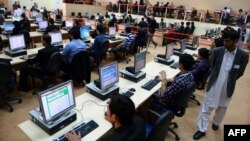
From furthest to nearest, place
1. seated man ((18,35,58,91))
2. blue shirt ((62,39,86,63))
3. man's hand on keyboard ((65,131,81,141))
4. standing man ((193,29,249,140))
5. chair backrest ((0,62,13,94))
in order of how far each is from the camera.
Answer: blue shirt ((62,39,86,63))
seated man ((18,35,58,91))
chair backrest ((0,62,13,94))
standing man ((193,29,249,140))
man's hand on keyboard ((65,131,81,141))

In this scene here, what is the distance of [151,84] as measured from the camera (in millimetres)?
3111

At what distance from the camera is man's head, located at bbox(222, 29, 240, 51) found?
2.43 m

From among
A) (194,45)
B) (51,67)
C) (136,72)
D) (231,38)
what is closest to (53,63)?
(51,67)

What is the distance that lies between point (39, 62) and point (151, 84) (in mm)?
2275

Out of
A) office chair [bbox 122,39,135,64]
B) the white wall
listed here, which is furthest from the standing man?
the white wall

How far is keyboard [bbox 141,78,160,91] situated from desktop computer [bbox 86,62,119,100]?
1.59 feet

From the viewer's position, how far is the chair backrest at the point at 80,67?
4021mm

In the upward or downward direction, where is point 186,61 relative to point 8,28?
downward

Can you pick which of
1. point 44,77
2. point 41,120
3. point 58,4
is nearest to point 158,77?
point 41,120

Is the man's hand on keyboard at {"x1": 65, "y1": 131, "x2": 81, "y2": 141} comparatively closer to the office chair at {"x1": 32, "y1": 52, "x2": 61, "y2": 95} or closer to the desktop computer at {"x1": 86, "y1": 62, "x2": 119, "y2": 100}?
the desktop computer at {"x1": 86, "y1": 62, "x2": 119, "y2": 100}

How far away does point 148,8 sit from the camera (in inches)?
537

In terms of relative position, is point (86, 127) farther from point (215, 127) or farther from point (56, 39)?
point (56, 39)

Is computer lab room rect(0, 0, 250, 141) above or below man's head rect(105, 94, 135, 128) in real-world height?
below

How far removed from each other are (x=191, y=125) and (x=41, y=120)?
247 centimetres
